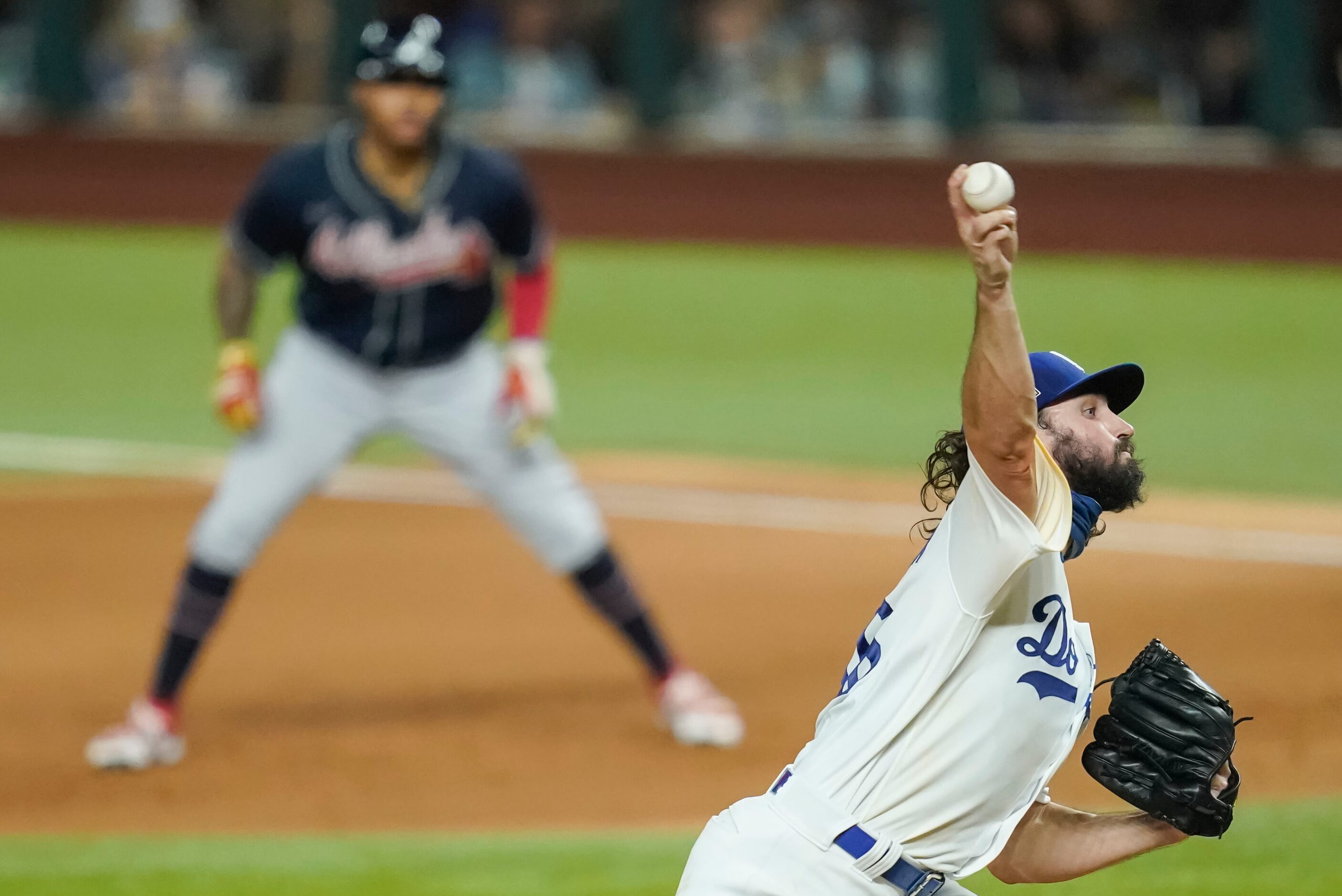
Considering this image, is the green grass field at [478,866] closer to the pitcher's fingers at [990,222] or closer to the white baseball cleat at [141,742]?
the white baseball cleat at [141,742]

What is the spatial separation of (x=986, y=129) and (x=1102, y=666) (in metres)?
9.88

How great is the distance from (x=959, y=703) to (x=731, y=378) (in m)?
9.66

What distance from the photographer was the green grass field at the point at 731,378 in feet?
14.9

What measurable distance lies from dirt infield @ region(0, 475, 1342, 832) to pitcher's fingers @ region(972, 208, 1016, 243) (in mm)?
2834

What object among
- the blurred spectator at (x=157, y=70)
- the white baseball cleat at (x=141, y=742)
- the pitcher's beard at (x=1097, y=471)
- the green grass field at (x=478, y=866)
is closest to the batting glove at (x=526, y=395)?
the green grass field at (x=478, y=866)

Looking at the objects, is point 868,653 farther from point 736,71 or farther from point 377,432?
point 736,71

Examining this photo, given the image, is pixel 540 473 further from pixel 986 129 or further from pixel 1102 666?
pixel 986 129

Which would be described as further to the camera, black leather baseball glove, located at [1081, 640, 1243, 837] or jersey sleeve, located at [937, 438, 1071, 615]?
black leather baseball glove, located at [1081, 640, 1243, 837]

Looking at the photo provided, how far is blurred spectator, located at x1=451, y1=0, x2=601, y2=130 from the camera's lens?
16891 millimetres

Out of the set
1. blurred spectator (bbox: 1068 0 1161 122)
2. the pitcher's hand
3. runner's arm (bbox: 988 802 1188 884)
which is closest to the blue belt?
runner's arm (bbox: 988 802 1188 884)

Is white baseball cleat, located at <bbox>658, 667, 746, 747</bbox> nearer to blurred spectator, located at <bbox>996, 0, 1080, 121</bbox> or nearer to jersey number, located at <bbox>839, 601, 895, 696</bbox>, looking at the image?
jersey number, located at <bbox>839, 601, 895, 696</bbox>

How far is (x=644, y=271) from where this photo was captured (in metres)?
15.9

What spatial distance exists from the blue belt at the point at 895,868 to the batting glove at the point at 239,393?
294 centimetres

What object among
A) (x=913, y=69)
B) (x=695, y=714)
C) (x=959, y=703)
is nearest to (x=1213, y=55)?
(x=913, y=69)
